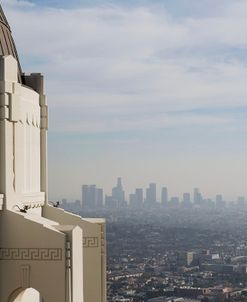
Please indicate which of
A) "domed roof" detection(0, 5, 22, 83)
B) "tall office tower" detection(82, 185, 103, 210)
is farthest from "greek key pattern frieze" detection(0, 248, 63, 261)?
"tall office tower" detection(82, 185, 103, 210)

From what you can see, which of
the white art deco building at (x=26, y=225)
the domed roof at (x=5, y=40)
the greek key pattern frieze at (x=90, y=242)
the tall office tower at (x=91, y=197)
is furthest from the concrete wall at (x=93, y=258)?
the tall office tower at (x=91, y=197)

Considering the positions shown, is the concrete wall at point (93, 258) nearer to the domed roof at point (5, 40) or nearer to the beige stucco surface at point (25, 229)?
the beige stucco surface at point (25, 229)

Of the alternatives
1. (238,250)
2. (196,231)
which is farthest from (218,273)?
(196,231)

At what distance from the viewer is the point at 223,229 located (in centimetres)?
17200

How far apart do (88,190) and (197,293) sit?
312 ft

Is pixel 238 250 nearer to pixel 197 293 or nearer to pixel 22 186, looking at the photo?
pixel 197 293

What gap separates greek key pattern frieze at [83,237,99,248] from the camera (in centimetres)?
1299

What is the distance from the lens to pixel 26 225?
9922 millimetres

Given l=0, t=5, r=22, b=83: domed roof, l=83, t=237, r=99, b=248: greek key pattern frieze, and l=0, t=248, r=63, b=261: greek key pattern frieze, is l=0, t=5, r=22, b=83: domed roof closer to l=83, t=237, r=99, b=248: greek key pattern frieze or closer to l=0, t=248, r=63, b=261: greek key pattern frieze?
l=83, t=237, r=99, b=248: greek key pattern frieze

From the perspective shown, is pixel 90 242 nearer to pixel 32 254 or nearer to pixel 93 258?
pixel 93 258

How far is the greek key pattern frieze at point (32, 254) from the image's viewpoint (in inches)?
379

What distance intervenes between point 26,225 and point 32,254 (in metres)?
0.41

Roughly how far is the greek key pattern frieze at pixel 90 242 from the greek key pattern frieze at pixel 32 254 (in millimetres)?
3209

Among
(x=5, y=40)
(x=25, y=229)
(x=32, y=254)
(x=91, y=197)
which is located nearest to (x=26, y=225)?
(x=25, y=229)
